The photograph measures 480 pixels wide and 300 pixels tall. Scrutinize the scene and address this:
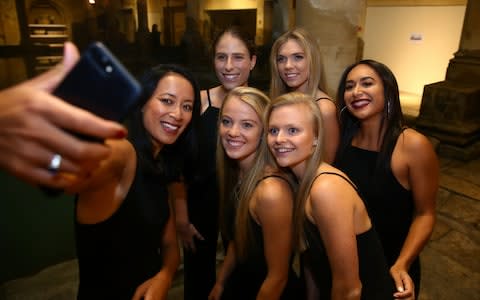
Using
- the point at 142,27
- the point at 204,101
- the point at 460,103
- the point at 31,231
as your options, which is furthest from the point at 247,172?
the point at 142,27

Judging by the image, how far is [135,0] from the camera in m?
10.6

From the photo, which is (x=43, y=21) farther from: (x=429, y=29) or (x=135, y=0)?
(x=429, y=29)

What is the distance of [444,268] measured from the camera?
315 centimetres

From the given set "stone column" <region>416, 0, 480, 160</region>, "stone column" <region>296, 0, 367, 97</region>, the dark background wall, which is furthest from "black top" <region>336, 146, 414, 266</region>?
"stone column" <region>416, 0, 480, 160</region>

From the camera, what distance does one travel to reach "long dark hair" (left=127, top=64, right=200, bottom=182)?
5.91ft

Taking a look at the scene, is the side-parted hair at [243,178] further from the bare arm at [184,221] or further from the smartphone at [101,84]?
the smartphone at [101,84]

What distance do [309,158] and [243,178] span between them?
47 centimetres

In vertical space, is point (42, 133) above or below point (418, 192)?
above

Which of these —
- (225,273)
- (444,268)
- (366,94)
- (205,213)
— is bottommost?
(444,268)

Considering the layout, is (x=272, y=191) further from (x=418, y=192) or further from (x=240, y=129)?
(x=418, y=192)

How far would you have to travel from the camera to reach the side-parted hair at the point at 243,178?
6.07 feet

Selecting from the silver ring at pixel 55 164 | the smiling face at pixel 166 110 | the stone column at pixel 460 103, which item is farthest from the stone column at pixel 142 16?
the silver ring at pixel 55 164

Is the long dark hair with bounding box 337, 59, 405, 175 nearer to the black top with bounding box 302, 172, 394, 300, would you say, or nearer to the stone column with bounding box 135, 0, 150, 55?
the black top with bounding box 302, 172, 394, 300

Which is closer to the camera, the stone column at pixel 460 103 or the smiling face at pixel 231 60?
the smiling face at pixel 231 60
